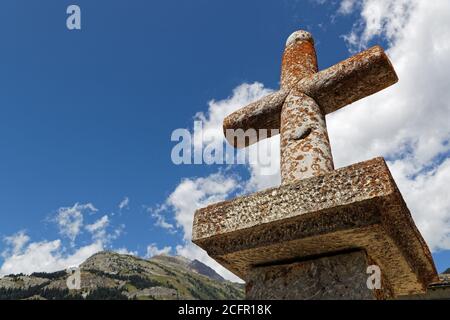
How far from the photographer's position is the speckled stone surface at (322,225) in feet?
6.73

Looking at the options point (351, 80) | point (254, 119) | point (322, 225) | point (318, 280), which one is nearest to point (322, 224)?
point (322, 225)

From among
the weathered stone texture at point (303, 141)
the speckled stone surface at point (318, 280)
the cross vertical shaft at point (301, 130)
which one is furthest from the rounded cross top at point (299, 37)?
the speckled stone surface at point (318, 280)

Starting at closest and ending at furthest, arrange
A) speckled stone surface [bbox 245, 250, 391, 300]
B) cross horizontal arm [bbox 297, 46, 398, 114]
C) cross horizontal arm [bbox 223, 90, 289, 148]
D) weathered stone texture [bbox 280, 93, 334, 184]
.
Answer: speckled stone surface [bbox 245, 250, 391, 300]
weathered stone texture [bbox 280, 93, 334, 184]
cross horizontal arm [bbox 297, 46, 398, 114]
cross horizontal arm [bbox 223, 90, 289, 148]

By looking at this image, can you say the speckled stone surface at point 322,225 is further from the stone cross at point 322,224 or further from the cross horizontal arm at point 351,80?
the cross horizontal arm at point 351,80

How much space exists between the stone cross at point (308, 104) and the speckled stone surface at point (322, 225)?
0.56 m

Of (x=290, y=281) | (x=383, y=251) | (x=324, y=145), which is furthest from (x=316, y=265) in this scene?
(x=324, y=145)

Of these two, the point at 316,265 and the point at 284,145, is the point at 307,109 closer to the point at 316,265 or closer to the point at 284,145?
the point at 284,145

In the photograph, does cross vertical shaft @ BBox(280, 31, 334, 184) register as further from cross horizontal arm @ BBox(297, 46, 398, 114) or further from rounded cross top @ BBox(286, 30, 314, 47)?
rounded cross top @ BBox(286, 30, 314, 47)

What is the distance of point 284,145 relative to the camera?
3.06 metres

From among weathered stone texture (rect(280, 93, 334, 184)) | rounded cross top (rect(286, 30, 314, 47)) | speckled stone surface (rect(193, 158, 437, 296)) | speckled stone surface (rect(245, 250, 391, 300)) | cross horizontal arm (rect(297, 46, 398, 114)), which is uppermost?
rounded cross top (rect(286, 30, 314, 47))

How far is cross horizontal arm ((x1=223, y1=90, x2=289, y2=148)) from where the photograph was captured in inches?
138

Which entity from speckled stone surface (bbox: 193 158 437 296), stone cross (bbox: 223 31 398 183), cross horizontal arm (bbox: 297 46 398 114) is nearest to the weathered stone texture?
stone cross (bbox: 223 31 398 183)

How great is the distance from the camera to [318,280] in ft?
7.79
